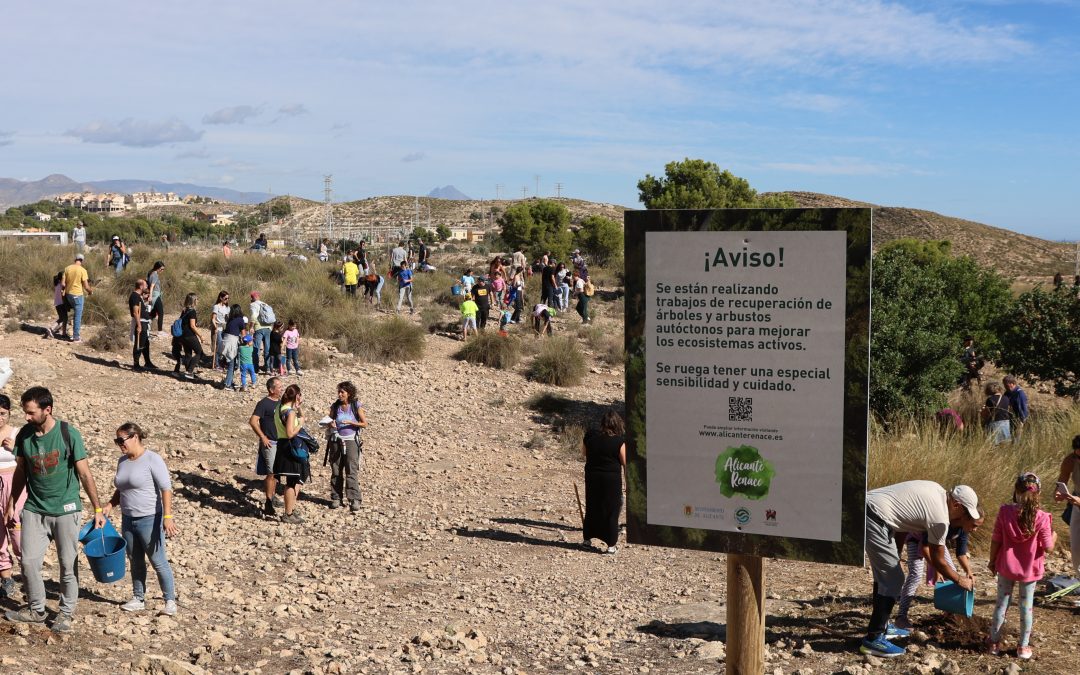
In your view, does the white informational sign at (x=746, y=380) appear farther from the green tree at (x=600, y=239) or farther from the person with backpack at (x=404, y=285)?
the green tree at (x=600, y=239)

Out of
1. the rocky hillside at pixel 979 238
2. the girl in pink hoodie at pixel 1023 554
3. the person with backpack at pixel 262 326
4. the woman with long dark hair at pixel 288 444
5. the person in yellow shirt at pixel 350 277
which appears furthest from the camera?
the rocky hillside at pixel 979 238

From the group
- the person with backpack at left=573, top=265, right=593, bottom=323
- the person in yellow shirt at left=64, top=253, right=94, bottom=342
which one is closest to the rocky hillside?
the person with backpack at left=573, top=265, right=593, bottom=323

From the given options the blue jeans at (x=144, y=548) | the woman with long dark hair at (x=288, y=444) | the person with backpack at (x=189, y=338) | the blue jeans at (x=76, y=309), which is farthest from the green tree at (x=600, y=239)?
the blue jeans at (x=144, y=548)

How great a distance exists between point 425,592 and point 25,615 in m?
3.08

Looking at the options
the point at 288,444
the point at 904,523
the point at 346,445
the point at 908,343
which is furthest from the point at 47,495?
the point at 908,343

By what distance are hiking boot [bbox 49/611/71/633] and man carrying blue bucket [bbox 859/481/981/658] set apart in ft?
17.5

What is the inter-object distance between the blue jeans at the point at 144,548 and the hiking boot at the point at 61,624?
1.86ft

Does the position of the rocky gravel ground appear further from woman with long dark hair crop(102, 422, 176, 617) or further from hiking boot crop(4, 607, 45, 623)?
woman with long dark hair crop(102, 422, 176, 617)

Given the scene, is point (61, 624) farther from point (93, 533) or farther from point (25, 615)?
point (93, 533)

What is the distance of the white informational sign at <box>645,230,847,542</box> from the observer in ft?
10.8

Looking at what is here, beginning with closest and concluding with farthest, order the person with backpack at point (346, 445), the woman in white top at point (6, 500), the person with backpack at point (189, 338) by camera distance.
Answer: the woman in white top at point (6, 500)
the person with backpack at point (346, 445)
the person with backpack at point (189, 338)

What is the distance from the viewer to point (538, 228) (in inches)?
1953

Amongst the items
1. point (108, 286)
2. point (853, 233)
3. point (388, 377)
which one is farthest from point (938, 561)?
point (108, 286)

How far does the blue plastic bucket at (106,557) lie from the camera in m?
6.84
